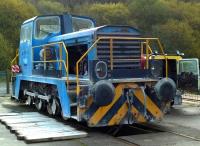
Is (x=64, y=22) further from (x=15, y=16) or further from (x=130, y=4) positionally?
(x=130, y=4)

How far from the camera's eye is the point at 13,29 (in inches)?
2159

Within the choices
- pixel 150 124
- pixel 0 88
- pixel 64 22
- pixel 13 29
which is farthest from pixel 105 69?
pixel 13 29

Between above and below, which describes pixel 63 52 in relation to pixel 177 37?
below

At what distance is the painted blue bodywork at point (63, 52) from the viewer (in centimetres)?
1141

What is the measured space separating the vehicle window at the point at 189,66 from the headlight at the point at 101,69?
12363 mm

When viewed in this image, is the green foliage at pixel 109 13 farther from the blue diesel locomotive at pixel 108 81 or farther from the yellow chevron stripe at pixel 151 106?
the yellow chevron stripe at pixel 151 106

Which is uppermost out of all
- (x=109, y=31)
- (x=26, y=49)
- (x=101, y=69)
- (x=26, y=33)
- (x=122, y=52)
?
(x=26, y=33)

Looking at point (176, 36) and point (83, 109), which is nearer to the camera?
point (83, 109)

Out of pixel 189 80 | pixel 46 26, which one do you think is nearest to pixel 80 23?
pixel 46 26

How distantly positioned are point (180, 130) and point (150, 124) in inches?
47.6

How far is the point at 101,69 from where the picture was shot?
10898 mm

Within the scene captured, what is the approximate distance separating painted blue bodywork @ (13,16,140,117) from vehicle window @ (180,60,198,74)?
353 inches

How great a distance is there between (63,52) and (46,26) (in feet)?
6.89

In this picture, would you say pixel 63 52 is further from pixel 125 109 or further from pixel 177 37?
pixel 177 37
